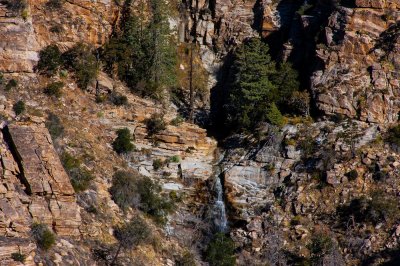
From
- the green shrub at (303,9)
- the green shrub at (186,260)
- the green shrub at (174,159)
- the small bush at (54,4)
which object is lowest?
the green shrub at (186,260)

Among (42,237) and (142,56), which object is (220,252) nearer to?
(42,237)

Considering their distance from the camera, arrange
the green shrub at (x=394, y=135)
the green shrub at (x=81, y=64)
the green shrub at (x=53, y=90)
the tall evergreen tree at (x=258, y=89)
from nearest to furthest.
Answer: the green shrub at (x=394, y=135) < the green shrub at (x=53, y=90) < the green shrub at (x=81, y=64) < the tall evergreen tree at (x=258, y=89)

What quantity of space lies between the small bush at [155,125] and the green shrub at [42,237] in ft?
52.3

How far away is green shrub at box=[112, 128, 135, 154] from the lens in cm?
5738

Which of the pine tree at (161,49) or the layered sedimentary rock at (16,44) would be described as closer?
the layered sedimentary rock at (16,44)

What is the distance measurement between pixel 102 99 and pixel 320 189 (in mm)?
18327

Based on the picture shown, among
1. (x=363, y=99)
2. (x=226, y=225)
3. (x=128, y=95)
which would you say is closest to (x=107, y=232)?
(x=226, y=225)

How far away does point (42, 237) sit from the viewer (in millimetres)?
45156

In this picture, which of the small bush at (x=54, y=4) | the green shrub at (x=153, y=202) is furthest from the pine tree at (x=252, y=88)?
the small bush at (x=54, y=4)

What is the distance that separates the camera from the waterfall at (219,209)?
56.3 metres

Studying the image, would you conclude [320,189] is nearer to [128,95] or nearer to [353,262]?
[353,262]

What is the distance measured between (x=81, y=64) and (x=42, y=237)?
1889 cm

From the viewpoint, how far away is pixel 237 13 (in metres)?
69.1

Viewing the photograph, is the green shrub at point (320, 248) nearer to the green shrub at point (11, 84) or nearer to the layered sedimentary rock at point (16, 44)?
the green shrub at point (11, 84)
